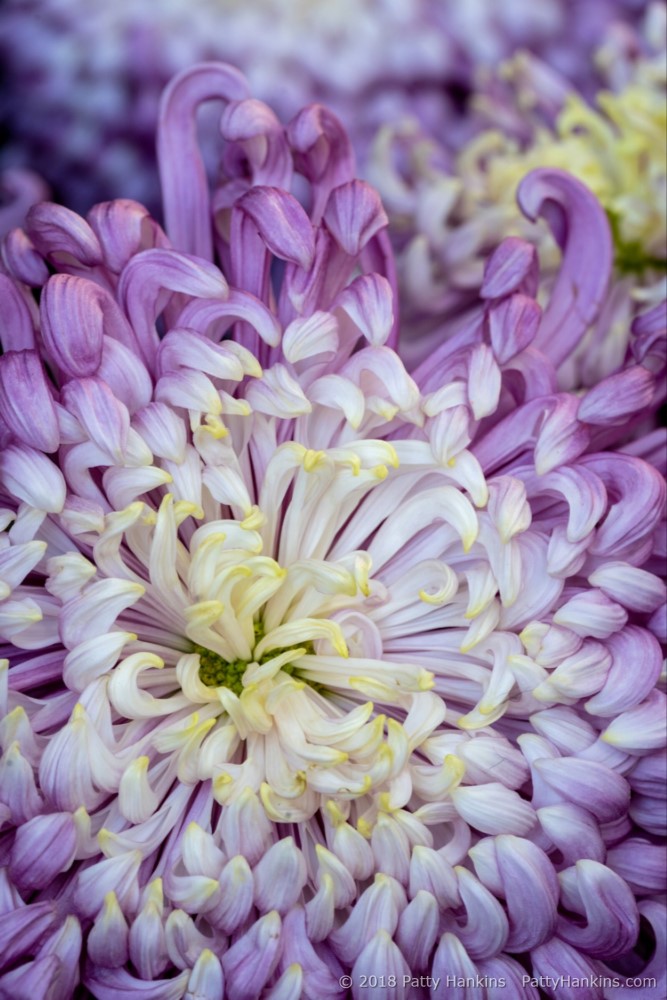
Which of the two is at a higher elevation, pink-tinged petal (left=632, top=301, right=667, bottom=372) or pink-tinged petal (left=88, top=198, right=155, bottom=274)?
pink-tinged petal (left=88, top=198, right=155, bottom=274)

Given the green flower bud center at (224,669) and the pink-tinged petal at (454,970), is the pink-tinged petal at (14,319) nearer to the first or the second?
the green flower bud center at (224,669)

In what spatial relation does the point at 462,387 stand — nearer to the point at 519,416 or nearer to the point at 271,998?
the point at 519,416

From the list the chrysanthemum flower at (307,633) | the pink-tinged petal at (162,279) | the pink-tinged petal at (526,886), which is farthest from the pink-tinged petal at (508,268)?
the pink-tinged petal at (526,886)

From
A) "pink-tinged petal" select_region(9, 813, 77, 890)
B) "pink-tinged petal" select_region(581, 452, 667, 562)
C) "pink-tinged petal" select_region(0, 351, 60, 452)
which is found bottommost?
"pink-tinged petal" select_region(9, 813, 77, 890)

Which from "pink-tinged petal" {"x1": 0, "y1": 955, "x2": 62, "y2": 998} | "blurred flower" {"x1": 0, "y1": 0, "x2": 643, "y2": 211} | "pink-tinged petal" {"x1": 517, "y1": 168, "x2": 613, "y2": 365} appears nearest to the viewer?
"pink-tinged petal" {"x1": 0, "y1": 955, "x2": 62, "y2": 998}

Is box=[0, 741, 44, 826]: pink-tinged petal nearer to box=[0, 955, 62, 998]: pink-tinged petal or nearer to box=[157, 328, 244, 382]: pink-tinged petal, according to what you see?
box=[0, 955, 62, 998]: pink-tinged petal

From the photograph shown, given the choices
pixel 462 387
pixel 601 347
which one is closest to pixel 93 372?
pixel 462 387

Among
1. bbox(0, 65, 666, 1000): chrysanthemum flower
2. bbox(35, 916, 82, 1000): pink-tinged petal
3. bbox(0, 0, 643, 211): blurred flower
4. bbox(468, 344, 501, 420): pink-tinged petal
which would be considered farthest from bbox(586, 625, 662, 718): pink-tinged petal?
bbox(0, 0, 643, 211): blurred flower
